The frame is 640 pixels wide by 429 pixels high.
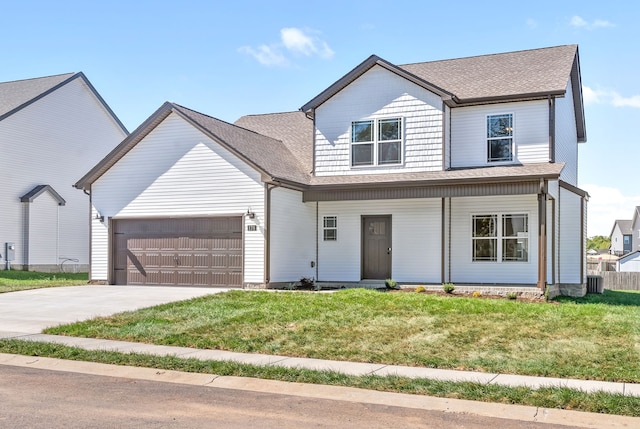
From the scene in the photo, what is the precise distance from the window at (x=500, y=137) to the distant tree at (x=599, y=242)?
10988cm

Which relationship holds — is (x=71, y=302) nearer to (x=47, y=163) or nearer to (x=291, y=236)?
(x=291, y=236)

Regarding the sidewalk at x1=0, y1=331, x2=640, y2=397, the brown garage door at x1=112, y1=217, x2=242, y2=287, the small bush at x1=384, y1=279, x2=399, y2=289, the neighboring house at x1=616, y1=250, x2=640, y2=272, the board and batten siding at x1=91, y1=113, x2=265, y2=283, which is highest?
the board and batten siding at x1=91, y1=113, x2=265, y2=283

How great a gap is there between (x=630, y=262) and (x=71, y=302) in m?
56.9

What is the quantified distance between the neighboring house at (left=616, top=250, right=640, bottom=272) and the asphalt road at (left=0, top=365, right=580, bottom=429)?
60921mm

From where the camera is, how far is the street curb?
297 inches

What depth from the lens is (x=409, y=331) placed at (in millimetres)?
13242

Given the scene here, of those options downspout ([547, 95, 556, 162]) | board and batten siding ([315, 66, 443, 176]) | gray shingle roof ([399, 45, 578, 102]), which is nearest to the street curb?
board and batten siding ([315, 66, 443, 176])

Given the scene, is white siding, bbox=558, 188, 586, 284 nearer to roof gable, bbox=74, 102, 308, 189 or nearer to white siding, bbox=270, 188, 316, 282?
white siding, bbox=270, 188, 316, 282

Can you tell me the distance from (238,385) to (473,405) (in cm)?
320

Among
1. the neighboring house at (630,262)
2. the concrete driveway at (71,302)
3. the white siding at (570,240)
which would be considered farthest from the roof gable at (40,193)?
the neighboring house at (630,262)

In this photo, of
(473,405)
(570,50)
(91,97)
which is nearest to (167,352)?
(473,405)

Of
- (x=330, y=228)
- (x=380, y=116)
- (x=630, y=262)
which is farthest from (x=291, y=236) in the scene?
(x=630, y=262)

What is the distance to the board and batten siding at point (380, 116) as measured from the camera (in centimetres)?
2180

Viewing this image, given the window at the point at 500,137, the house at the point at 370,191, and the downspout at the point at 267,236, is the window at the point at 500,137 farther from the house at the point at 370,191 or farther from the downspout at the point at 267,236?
the downspout at the point at 267,236
